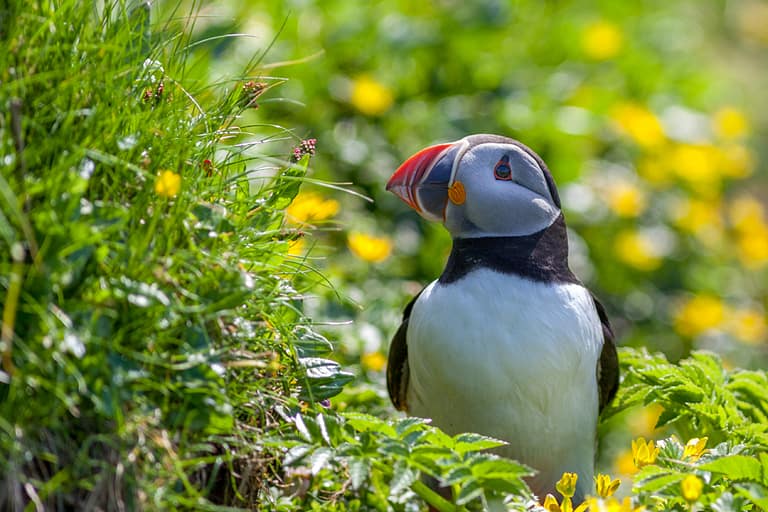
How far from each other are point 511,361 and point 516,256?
0.29 m

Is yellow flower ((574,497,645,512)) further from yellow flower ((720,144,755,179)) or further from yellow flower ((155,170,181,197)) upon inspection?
yellow flower ((720,144,755,179))

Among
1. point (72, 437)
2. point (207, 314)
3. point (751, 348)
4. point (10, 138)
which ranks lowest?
point (751, 348)

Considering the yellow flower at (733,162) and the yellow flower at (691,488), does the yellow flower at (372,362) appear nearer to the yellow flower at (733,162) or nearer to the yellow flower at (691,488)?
the yellow flower at (691,488)

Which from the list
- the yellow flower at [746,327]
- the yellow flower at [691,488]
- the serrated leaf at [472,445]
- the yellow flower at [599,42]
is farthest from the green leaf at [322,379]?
the yellow flower at [599,42]

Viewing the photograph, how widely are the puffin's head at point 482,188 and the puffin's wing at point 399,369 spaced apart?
32cm

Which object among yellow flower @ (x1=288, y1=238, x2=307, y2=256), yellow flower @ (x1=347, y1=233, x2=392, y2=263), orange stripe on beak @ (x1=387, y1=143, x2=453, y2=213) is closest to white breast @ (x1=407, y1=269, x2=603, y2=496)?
orange stripe on beak @ (x1=387, y1=143, x2=453, y2=213)

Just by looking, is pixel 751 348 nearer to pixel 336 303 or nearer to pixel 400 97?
pixel 400 97

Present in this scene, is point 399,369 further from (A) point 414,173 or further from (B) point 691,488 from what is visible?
(B) point 691,488

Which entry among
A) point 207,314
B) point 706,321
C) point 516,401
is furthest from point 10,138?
point 706,321

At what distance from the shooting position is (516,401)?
2.56m

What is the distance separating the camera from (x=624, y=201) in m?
5.51

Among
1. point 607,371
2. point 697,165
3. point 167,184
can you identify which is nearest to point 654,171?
point 697,165

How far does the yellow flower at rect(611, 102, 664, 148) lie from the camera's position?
19.3 feet

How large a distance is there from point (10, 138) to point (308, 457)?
34.3 inches
